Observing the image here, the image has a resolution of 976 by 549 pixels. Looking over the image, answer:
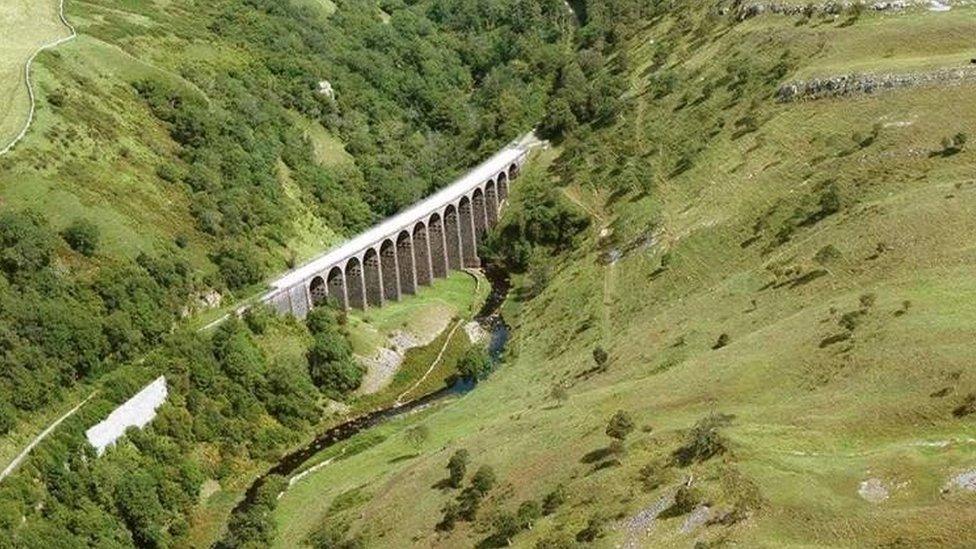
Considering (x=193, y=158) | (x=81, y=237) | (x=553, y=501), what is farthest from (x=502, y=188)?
(x=553, y=501)

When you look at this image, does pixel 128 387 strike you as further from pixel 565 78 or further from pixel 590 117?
pixel 565 78

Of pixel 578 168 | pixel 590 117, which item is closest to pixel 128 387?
pixel 578 168

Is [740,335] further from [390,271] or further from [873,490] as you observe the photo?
Result: [390,271]

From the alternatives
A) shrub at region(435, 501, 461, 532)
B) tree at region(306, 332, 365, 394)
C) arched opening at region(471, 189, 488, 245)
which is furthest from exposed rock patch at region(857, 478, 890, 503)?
arched opening at region(471, 189, 488, 245)

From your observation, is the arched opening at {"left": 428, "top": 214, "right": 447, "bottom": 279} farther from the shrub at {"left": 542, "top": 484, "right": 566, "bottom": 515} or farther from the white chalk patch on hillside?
the shrub at {"left": 542, "top": 484, "right": 566, "bottom": 515}

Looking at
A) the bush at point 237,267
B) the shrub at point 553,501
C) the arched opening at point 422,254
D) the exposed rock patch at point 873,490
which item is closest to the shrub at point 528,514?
the shrub at point 553,501

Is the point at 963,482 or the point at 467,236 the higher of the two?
the point at 963,482
